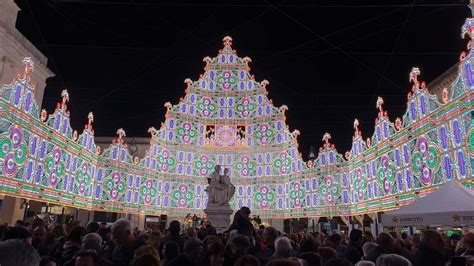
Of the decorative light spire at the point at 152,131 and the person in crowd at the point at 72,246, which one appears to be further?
the decorative light spire at the point at 152,131

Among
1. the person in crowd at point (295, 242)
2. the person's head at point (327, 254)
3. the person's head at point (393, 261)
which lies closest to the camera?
the person's head at point (393, 261)

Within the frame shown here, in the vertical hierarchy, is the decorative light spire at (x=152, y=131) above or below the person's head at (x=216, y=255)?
above

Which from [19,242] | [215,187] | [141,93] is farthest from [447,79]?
[19,242]

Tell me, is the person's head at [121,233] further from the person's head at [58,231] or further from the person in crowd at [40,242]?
the person's head at [58,231]

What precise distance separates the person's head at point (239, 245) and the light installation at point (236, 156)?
36.9ft

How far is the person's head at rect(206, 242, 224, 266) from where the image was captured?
565cm

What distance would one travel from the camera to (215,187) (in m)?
23.6

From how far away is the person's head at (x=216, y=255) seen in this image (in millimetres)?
5648

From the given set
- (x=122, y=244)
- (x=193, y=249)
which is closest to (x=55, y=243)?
(x=122, y=244)

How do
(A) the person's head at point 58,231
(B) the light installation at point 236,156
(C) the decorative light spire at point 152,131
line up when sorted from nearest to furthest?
(A) the person's head at point 58,231 < (B) the light installation at point 236,156 < (C) the decorative light spire at point 152,131

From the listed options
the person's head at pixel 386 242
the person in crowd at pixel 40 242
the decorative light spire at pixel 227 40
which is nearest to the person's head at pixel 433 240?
the person's head at pixel 386 242

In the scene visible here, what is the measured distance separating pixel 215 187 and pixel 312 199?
11.6m

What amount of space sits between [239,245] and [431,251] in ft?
11.5

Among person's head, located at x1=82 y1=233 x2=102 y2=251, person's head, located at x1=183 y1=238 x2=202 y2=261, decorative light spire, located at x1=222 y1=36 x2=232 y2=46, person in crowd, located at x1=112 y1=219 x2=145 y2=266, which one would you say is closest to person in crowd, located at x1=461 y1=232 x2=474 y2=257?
person's head, located at x1=183 y1=238 x2=202 y2=261
